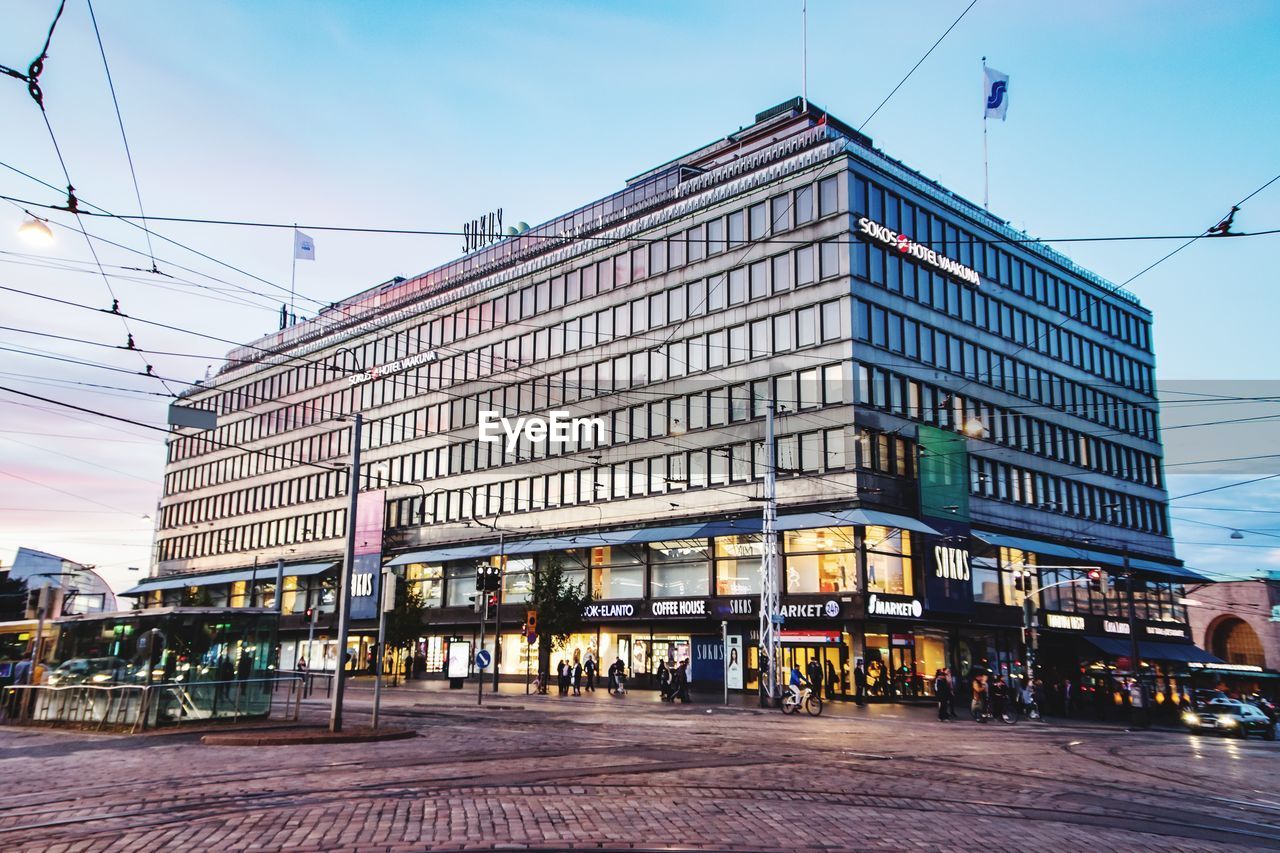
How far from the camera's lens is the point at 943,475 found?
1925 inches

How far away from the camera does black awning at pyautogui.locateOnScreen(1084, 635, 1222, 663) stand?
56.4 metres

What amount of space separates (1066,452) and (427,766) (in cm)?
5280

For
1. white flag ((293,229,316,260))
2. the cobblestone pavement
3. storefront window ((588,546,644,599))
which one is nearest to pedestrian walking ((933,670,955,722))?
the cobblestone pavement

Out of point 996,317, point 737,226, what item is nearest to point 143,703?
point 737,226

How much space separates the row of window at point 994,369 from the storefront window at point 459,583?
98.1ft

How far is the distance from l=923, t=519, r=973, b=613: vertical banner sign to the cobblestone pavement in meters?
23.5

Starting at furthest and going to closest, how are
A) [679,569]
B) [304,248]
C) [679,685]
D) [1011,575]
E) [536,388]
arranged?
[536,388] → [1011,575] → [679,569] → [304,248] → [679,685]

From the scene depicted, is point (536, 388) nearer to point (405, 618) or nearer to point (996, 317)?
point (405, 618)

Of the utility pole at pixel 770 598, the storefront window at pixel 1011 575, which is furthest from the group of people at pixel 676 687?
the storefront window at pixel 1011 575

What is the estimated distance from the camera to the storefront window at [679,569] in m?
50.8

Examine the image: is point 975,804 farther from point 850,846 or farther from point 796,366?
point 796,366

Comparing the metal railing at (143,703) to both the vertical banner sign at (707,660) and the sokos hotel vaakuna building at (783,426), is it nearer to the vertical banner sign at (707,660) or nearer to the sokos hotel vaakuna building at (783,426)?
the sokos hotel vaakuna building at (783,426)

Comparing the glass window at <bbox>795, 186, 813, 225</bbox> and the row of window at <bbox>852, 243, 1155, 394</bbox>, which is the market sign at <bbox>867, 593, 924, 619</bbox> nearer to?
the row of window at <bbox>852, 243, 1155, 394</bbox>
